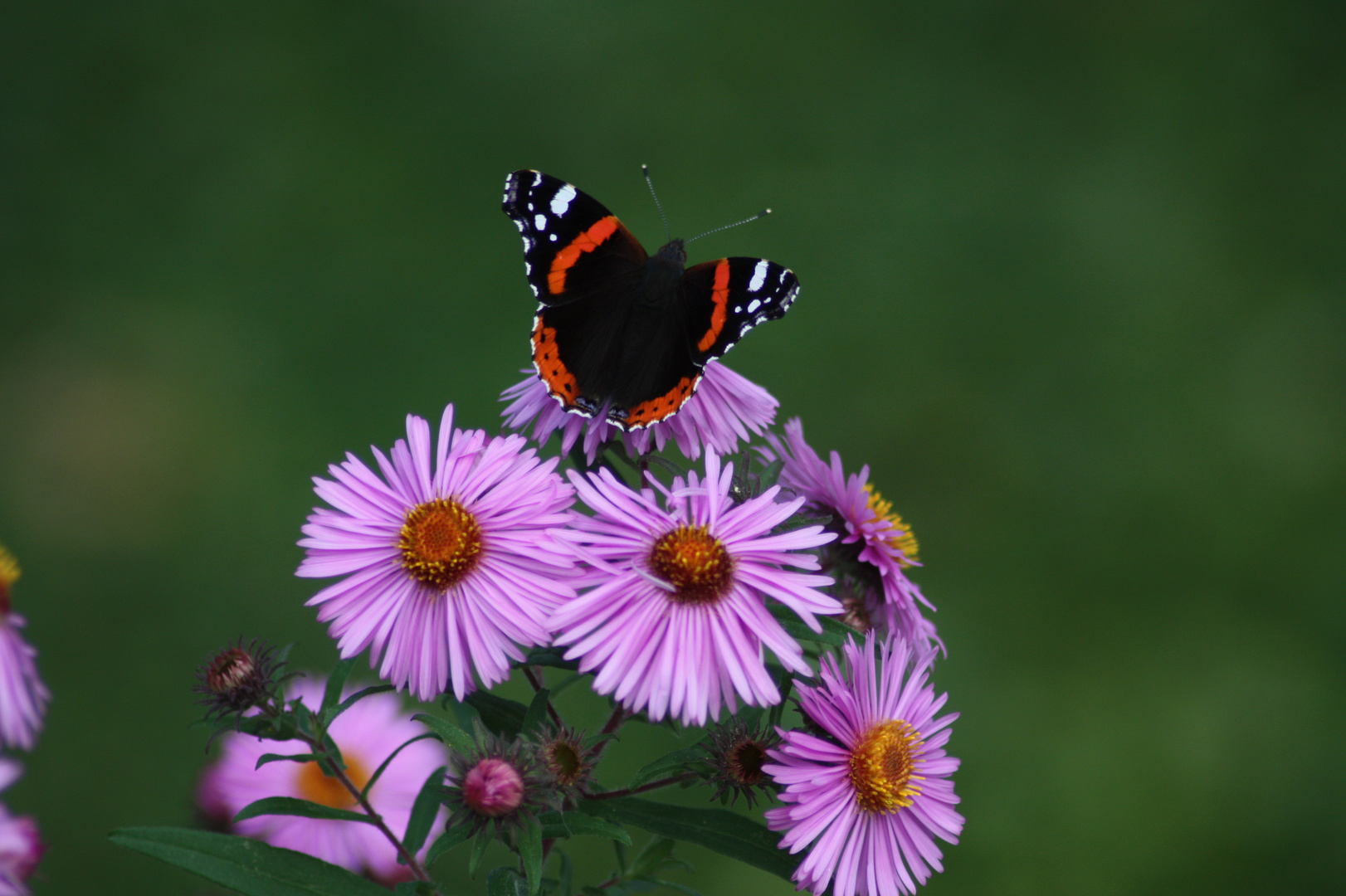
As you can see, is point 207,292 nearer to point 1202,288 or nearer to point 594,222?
point 594,222

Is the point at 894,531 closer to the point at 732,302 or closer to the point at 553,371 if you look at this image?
the point at 732,302

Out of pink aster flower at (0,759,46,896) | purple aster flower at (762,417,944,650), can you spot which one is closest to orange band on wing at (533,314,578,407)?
purple aster flower at (762,417,944,650)

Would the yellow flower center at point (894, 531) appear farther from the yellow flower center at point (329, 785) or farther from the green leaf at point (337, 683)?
the yellow flower center at point (329, 785)

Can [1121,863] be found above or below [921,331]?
below

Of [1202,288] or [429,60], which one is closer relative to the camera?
[1202,288]

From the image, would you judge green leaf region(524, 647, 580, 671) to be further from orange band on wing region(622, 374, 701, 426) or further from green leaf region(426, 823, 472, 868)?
orange band on wing region(622, 374, 701, 426)

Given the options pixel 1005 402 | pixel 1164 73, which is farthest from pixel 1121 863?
pixel 1164 73

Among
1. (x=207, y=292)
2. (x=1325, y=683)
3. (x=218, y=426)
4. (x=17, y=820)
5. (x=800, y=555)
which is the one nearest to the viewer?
(x=17, y=820)
